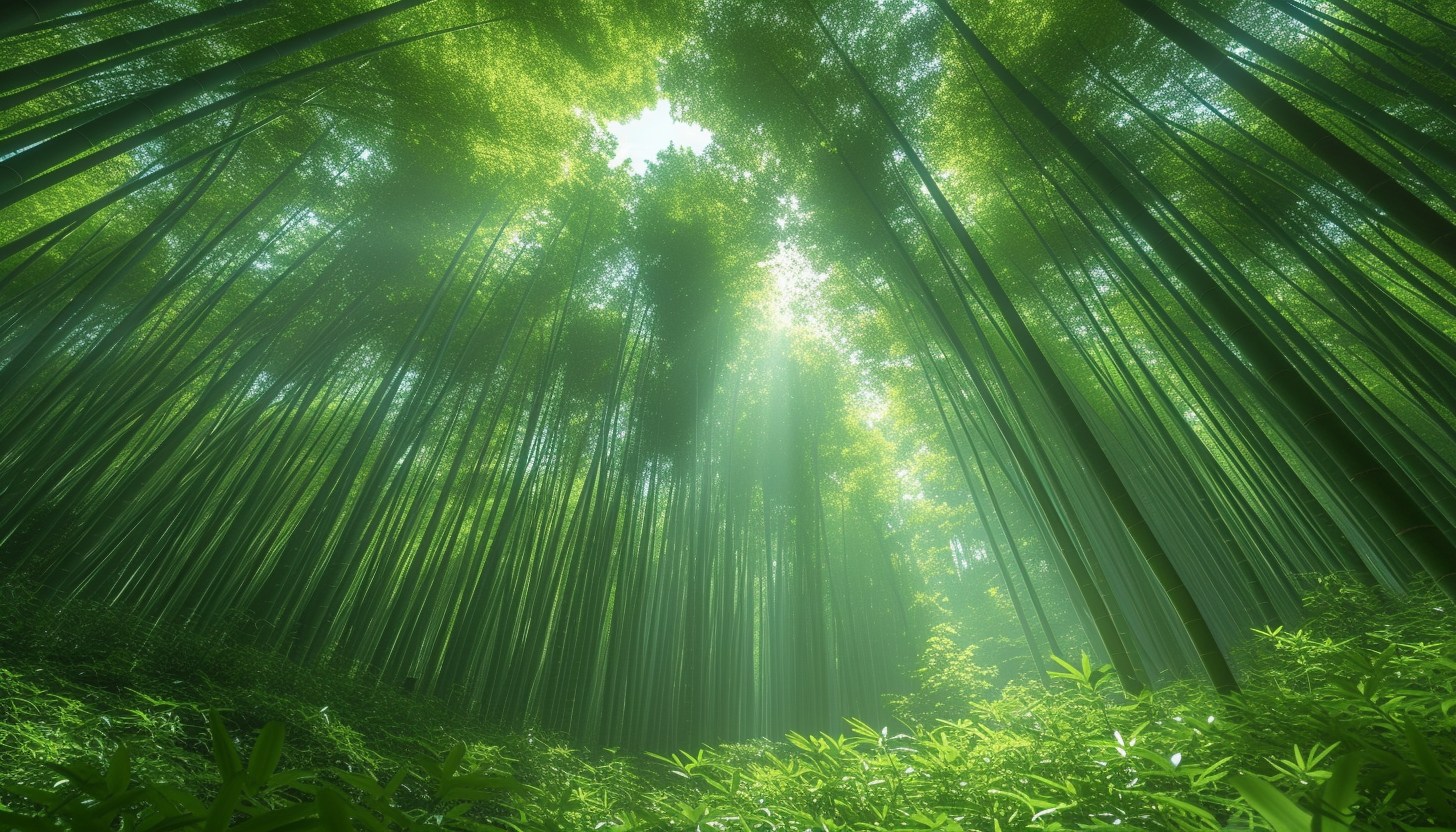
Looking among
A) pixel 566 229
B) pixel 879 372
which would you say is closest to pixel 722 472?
pixel 879 372

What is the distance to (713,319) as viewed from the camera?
6027 millimetres

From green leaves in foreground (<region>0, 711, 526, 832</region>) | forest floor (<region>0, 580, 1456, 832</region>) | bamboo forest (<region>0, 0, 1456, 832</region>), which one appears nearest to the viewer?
green leaves in foreground (<region>0, 711, 526, 832</region>)

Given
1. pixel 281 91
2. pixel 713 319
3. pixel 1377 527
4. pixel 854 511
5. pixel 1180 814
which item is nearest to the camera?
pixel 1180 814

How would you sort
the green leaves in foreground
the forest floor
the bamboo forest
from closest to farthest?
the green leaves in foreground < the forest floor < the bamboo forest

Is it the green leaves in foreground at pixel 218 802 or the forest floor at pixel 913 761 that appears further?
the forest floor at pixel 913 761

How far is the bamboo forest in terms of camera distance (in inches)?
42.5

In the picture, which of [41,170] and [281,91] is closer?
[41,170]

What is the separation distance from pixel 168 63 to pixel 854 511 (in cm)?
901

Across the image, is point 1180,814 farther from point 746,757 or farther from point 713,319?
point 713,319

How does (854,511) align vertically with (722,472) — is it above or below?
above

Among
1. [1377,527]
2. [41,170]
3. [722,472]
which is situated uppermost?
[722,472]

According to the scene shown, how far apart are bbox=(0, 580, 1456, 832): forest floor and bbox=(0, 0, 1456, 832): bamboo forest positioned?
1 cm

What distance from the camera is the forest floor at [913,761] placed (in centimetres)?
51

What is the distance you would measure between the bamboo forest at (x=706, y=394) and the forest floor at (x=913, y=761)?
1cm
